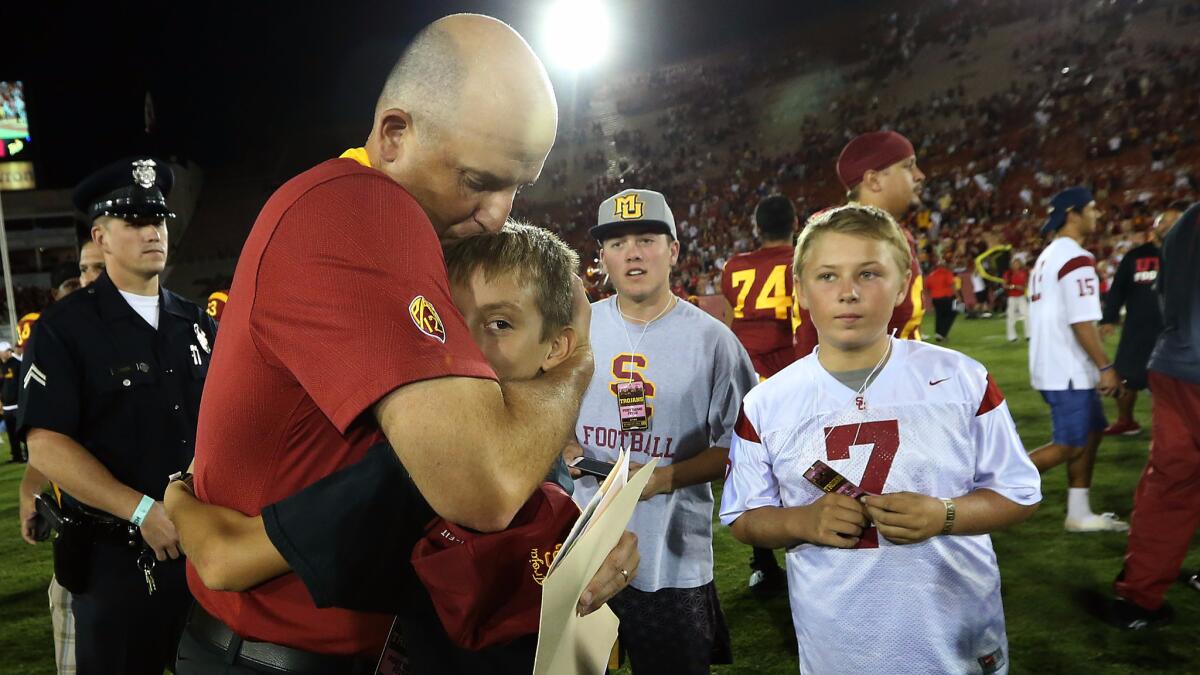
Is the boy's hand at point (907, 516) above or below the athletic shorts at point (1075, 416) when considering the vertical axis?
above

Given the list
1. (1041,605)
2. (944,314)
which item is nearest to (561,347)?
(1041,605)

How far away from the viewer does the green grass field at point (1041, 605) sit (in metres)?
3.64

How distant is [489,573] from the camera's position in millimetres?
1145

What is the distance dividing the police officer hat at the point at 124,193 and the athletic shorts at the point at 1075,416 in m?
5.22

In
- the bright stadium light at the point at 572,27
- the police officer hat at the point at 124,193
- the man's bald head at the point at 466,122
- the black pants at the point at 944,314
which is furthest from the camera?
the bright stadium light at the point at 572,27

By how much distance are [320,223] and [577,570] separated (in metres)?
0.59

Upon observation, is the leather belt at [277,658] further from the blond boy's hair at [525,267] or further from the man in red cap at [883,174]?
the man in red cap at [883,174]

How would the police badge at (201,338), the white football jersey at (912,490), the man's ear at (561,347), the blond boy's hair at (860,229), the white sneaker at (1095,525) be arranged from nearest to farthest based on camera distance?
the man's ear at (561,347), the white football jersey at (912,490), the blond boy's hair at (860,229), the police badge at (201,338), the white sneaker at (1095,525)

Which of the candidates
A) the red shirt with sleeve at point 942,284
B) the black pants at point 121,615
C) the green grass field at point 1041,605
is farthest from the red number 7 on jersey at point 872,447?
the red shirt with sleeve at point 942,284

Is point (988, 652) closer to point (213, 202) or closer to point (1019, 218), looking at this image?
point (1019, 218)

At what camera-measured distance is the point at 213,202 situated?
4303 cm

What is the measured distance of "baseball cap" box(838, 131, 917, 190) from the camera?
3717 mm

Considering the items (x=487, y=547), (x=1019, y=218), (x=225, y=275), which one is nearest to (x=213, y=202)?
(x=225, y=275)

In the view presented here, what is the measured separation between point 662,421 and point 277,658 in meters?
2.00
